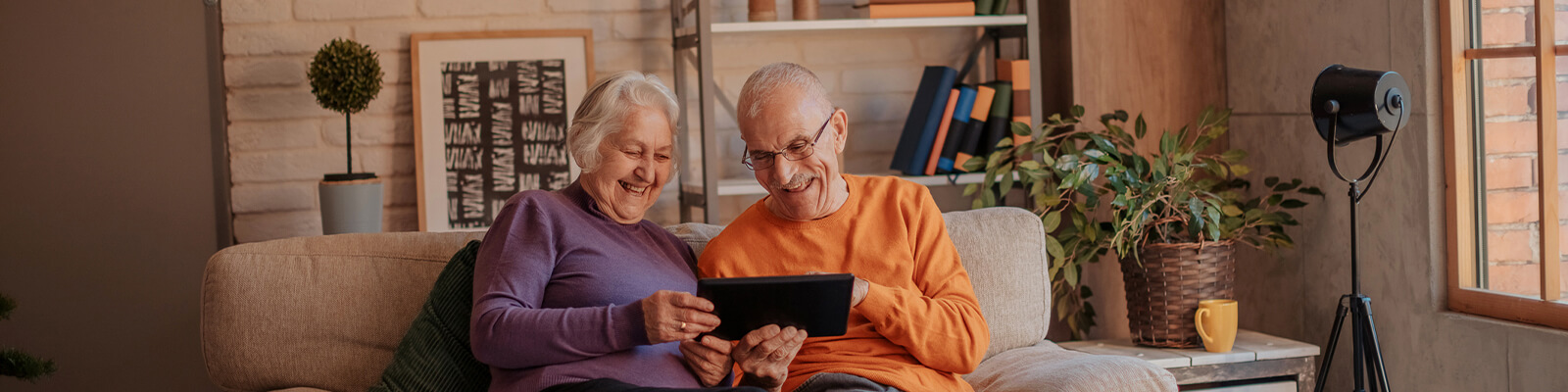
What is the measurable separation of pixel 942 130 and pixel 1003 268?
0.72m

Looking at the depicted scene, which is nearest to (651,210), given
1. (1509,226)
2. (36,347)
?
(36,347)

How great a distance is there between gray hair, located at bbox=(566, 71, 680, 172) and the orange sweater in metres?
0.26

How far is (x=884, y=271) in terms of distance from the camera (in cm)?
180

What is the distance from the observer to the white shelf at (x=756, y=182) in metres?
2.69

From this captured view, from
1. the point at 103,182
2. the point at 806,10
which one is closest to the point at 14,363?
the point at 103,182

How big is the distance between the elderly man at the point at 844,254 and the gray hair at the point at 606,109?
0.16 m

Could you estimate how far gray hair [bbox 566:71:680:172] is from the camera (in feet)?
5.95

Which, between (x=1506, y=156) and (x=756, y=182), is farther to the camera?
(x=756, y=182)

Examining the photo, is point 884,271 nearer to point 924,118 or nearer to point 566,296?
point 566,296

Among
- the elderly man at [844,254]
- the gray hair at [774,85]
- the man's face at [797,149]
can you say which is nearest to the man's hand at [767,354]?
the elderly man at [844,254]

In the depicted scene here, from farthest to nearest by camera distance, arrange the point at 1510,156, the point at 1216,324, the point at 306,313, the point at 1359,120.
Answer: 1. the point at 1216,324
2. the point at 1510,156
3. the point at 1359,120
4. the point at 306,313

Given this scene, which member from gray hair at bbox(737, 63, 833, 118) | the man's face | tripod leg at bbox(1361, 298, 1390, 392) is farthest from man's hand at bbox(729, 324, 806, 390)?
tripod leg at bbox(1361, 298, 1390, 392)

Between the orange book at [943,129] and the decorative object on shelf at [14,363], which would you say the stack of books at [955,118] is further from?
the decorative object on shelf at [14,363]

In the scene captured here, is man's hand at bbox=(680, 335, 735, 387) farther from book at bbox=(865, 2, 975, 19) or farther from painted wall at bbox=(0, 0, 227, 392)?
painted wall at bbox=(0, 0, 227, 392)
